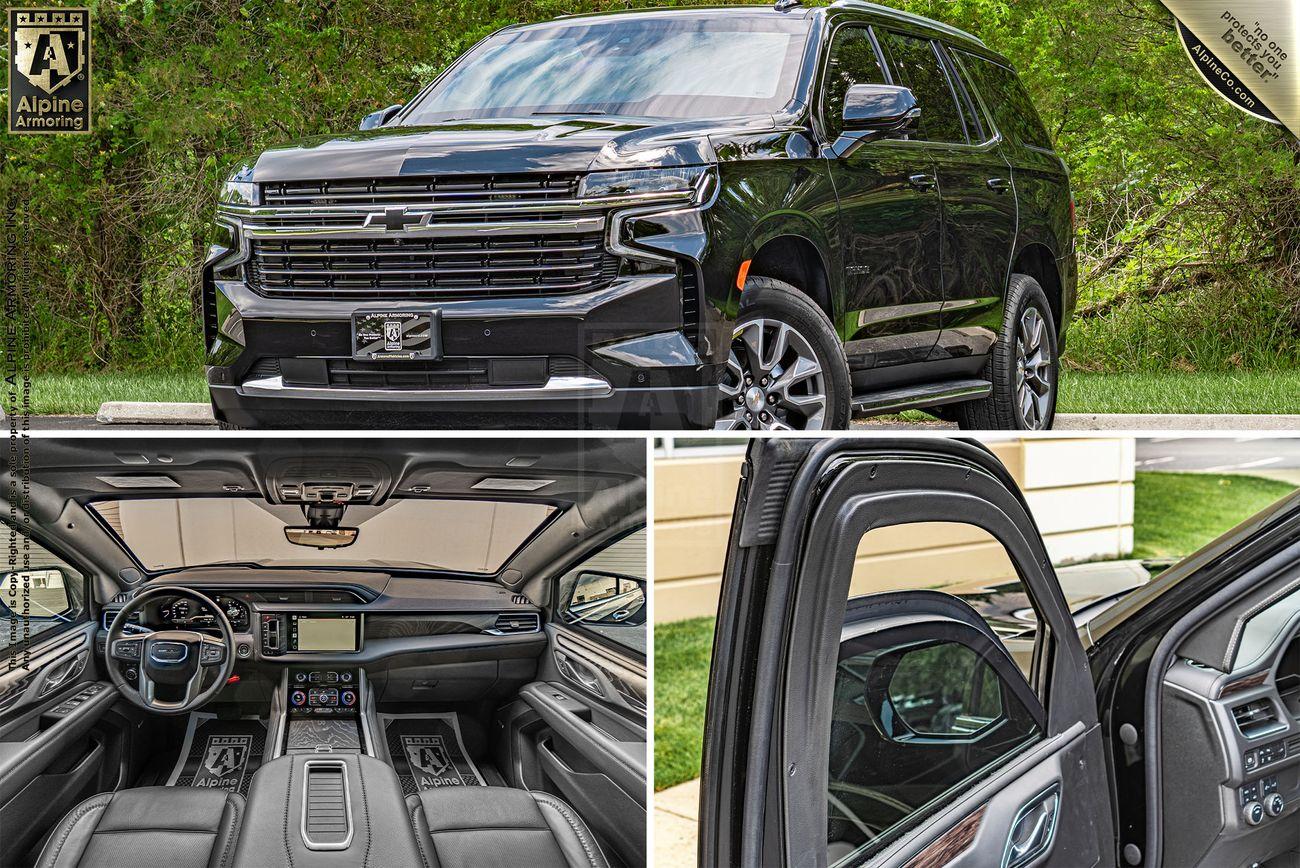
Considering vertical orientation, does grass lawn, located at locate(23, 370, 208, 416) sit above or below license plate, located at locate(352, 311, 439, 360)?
below

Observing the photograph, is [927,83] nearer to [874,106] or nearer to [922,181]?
[922,181]

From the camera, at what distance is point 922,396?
4898 millimetres

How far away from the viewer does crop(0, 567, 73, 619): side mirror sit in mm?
1986

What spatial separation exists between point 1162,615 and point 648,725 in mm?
884

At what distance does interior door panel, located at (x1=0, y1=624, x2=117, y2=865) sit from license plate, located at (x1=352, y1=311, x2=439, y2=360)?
1495mm

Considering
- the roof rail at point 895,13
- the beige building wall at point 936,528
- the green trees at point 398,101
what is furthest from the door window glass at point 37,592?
the roof rail at point 895,13

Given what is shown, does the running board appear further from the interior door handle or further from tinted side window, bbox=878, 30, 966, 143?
the interior door handle

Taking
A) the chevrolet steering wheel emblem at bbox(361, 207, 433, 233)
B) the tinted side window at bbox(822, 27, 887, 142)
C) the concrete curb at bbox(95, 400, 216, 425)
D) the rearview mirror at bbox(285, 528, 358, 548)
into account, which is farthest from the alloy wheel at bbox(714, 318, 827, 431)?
the concrete curb at bbox(95, 400, 216, 425)

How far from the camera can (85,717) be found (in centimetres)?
204

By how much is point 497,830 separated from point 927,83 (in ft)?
12.8

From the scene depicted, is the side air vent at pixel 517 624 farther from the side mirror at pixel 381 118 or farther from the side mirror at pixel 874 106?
the side mirror at pixel 381 118

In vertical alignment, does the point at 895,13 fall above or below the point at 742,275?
above

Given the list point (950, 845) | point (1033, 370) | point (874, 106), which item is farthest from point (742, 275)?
point (1033, 370)

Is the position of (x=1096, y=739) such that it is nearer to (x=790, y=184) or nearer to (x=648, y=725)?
(x=648, y=725)
